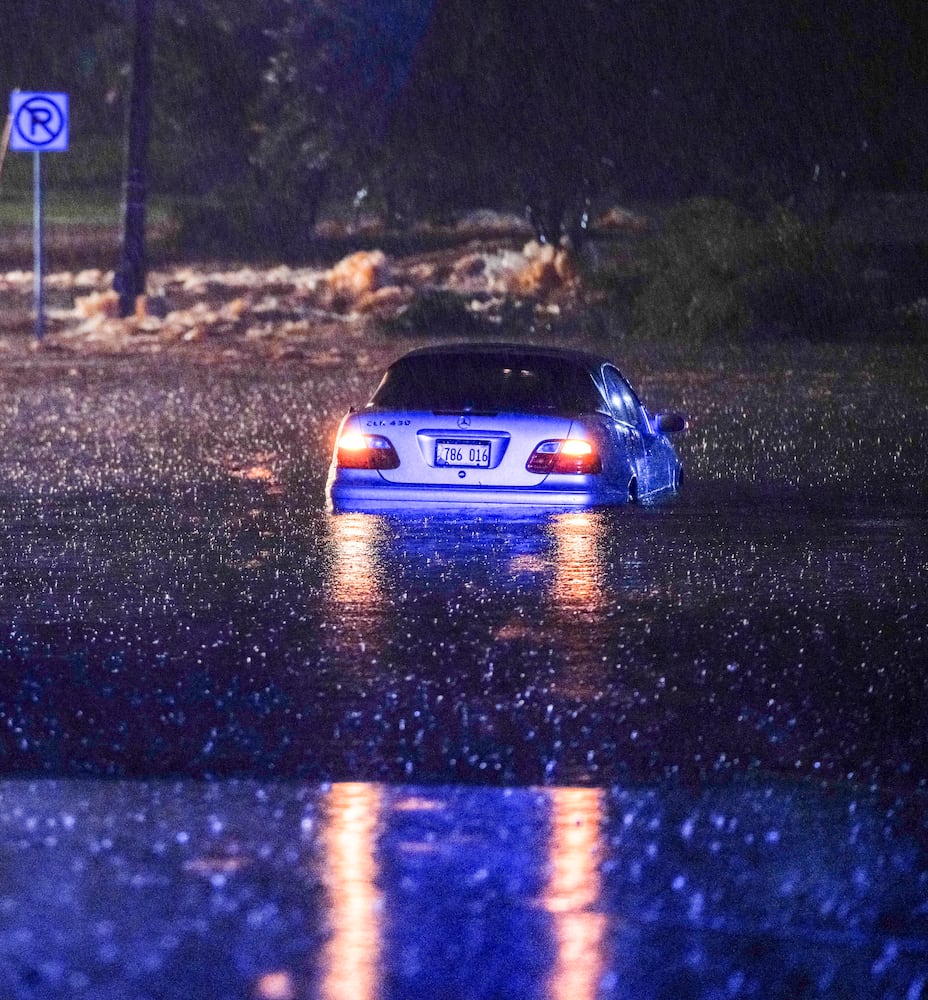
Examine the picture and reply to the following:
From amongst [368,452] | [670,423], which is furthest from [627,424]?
[368,452]

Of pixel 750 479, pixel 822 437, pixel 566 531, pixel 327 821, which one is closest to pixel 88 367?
pixel 822 437

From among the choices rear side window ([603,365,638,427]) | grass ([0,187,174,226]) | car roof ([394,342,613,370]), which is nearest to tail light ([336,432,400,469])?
car roof ([394,342,613,370])

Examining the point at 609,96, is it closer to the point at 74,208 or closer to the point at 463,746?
the point at 463,746

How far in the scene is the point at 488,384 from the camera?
14.8 m

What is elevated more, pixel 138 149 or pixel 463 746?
pixel 138 149

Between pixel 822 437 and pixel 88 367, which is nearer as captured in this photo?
pixel 822 437

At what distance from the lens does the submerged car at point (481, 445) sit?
1418cm

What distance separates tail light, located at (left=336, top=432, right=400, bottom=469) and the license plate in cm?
31

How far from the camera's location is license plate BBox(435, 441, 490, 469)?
14195 mm

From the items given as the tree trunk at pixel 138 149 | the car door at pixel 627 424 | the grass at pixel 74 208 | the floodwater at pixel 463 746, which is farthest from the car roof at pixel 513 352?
the grass at pixel 74 208

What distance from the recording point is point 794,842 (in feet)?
21.9

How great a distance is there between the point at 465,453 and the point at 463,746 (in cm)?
630

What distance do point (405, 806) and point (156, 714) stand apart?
1.82 metres

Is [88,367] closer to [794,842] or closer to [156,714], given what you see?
[156,714]
